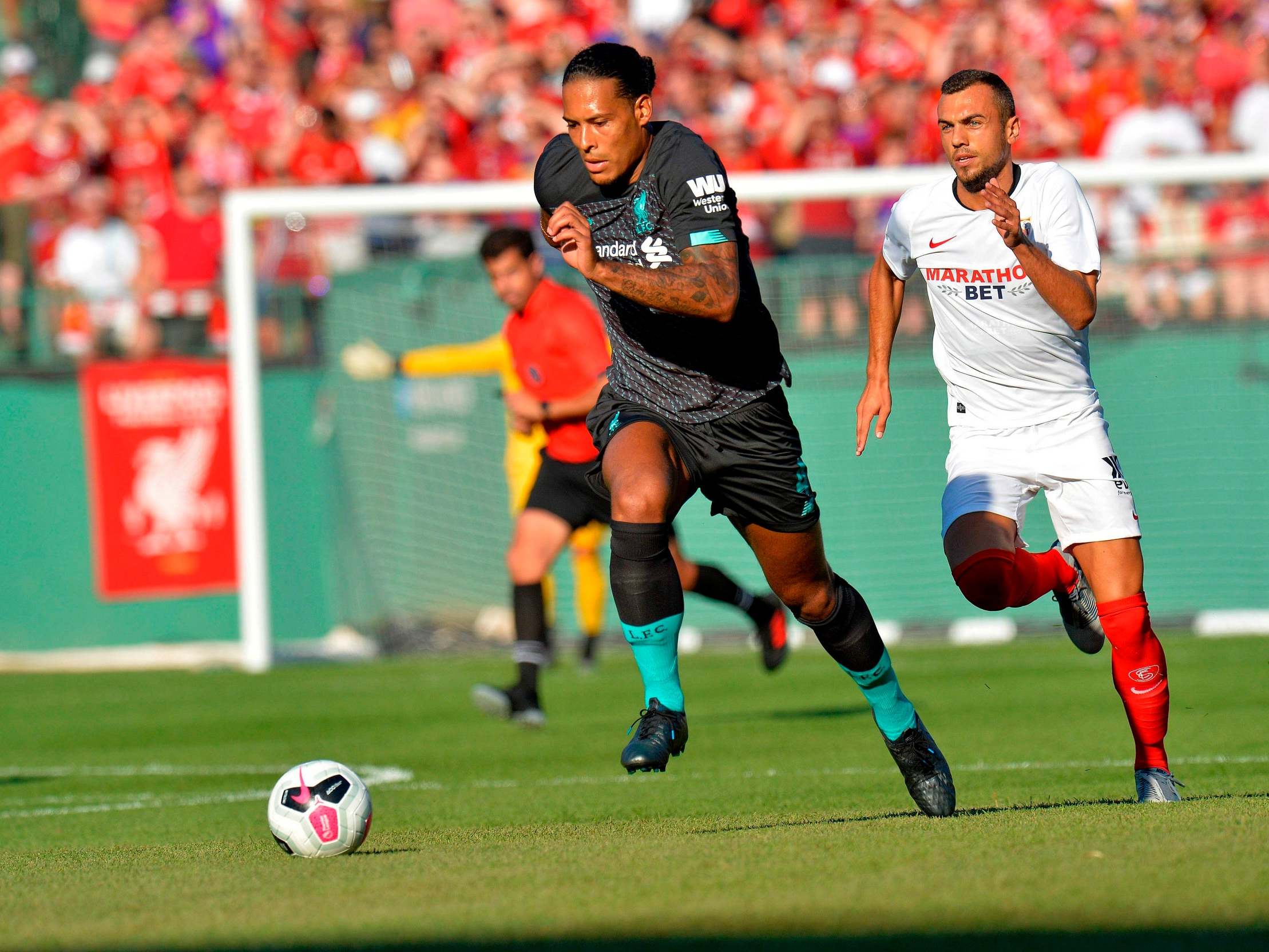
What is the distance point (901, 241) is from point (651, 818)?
87.2 inches

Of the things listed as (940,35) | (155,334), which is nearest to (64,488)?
(155,334)

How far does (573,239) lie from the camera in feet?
17.8

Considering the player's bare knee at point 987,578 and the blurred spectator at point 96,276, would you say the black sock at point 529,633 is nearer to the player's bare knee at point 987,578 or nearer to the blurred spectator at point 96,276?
the player's bare knee at point 987,578

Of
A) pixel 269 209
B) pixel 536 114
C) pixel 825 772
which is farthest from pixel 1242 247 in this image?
pixel 825 772

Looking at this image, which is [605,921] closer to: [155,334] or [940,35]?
[155,334]

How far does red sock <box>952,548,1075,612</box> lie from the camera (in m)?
6.24

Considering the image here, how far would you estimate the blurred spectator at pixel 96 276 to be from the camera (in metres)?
15.2

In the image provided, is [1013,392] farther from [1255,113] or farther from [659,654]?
[1255,113]

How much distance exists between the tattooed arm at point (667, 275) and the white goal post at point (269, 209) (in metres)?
7.68

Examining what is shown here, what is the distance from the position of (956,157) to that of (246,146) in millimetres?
12454

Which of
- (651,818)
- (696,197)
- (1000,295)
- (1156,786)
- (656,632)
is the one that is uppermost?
(696,197)

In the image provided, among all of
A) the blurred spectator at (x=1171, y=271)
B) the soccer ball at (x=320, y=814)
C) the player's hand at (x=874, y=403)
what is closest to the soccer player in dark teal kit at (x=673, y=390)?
the player's hand at (x=874, y=403)

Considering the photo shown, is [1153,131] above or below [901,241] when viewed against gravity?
above

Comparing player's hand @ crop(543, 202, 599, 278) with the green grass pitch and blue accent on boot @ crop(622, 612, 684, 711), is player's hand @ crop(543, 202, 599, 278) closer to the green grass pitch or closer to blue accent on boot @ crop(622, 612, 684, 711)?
blue accent on boot @ crop(622, 612, 684, 711)
